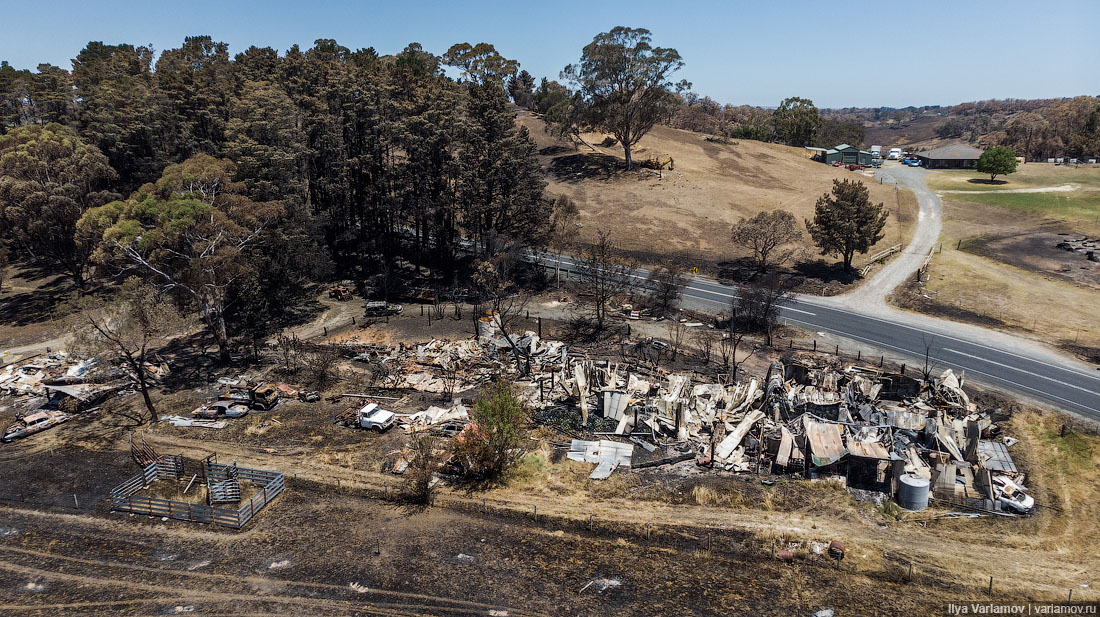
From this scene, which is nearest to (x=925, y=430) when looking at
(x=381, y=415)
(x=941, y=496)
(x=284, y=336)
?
(x=941, y=496)

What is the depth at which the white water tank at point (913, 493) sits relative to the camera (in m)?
25.2

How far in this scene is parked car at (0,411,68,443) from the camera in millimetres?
32844

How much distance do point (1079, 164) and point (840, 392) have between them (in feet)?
385

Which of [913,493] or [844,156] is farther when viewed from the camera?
[844,156]

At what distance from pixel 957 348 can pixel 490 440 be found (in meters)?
36.1

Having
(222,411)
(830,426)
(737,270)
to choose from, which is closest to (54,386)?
(222,411)

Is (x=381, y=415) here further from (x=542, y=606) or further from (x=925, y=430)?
(x=925, y=430)

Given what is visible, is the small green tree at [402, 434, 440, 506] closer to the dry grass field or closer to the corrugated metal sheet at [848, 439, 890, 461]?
the corrugated metal sheet at [848, 439, 890, 461]

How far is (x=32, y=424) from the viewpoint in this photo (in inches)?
1334

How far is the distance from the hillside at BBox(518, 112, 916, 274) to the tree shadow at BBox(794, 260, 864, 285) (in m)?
1.63

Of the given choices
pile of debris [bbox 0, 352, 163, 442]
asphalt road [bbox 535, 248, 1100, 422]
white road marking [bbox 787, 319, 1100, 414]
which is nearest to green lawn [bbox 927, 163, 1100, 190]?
asphalt road [bbox 535, 248, 1100, 422]

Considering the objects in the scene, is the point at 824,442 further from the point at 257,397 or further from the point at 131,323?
the point at 131,323

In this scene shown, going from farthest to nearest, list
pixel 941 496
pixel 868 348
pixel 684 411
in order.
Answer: pixel 868 348
pixel 684 411
pixel 941 496

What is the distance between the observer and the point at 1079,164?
357 feet
